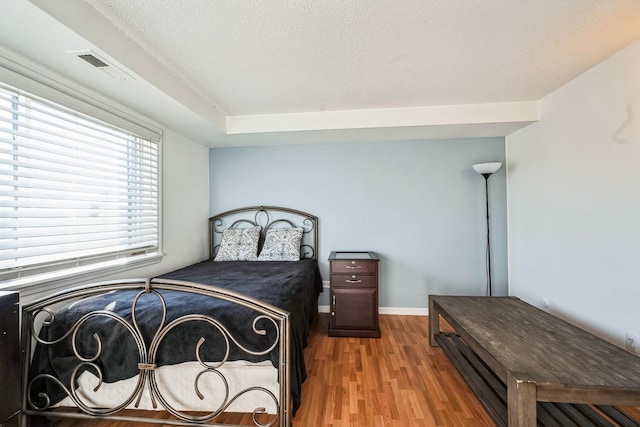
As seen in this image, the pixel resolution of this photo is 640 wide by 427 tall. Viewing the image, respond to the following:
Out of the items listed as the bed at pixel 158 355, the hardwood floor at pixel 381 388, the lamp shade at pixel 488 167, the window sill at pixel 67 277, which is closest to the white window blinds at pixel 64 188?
the window sill at pixel 67 277

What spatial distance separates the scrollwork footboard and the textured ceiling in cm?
146

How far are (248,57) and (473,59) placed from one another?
1.58m

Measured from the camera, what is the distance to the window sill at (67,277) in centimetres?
144

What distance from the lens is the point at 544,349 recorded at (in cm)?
143

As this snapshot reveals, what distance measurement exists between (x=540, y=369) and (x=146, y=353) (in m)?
1.99

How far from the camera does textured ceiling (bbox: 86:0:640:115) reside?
4.47 ft

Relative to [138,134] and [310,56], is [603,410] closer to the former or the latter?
[310,56]

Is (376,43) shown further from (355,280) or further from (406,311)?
(406,311)

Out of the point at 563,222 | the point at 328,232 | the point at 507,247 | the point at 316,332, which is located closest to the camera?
the point at 563,222

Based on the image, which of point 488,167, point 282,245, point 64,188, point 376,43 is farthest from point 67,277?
point 488,167

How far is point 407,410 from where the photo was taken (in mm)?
1580

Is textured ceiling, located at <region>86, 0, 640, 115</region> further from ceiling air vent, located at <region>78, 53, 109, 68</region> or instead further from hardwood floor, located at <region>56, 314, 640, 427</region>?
hardwood floor, located at <region>56, 314, 640, 427</region>

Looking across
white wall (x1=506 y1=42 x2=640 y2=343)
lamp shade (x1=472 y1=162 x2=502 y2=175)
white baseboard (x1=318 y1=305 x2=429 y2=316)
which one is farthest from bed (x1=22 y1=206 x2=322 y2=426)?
lamp shade (x1=472 y1=162 x2=502 y2=175)

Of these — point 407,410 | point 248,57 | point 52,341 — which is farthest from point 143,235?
point 407,410
